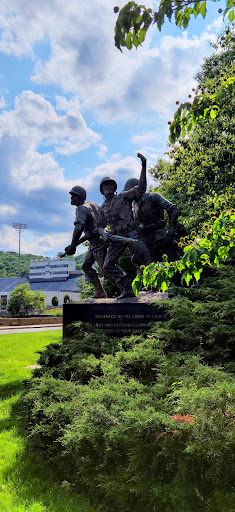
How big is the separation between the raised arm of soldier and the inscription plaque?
94.4 inches

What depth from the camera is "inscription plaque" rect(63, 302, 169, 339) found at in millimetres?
7348

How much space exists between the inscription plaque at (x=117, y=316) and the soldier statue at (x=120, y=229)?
58cm

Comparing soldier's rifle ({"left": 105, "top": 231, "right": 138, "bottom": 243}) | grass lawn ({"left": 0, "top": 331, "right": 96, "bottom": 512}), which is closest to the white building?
soldier's rifle ({"left": 105, "top": 231, "right": 138, "bottom": 243})

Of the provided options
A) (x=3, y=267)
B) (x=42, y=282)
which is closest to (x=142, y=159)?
(x=42, y=282)

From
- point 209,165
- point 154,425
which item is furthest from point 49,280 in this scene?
point 154,425

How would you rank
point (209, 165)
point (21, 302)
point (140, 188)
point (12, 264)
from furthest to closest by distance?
point (12, 264) < point (21, 302) < point (209, 165) < point (140, 188)

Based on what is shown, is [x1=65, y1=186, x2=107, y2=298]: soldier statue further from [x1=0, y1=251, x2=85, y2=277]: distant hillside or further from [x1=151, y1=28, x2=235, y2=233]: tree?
[x1=0, y1=251, x2=85, y2=277]: distant hillside

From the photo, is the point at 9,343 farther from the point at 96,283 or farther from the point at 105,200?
the point at 105,200

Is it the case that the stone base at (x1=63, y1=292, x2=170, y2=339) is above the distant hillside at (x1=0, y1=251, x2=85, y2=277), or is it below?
below

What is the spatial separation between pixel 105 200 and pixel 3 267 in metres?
124

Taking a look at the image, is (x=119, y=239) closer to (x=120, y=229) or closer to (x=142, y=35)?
(x=120, y=229)

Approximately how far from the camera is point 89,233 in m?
8.92

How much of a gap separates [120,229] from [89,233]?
35.2 inches

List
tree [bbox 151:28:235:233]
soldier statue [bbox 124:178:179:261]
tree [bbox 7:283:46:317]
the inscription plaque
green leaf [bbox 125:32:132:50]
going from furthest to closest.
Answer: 1. tree [bbox 7:283:46:317]
2. tree [bbox 151:28:235:233]
3. soldier statue [bbox 124:178:179:261]
4. the inscription plaque
5. green leaf [bbox 125:32:132:50]
